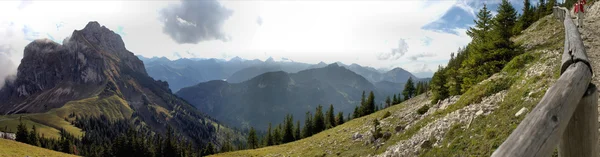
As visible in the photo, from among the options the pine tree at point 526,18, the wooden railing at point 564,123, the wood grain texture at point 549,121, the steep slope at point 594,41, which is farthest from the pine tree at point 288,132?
the wood grain texture at point 549,121

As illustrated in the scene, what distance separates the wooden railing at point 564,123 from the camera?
2246 mm

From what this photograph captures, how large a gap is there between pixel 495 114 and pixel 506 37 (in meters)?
18.9

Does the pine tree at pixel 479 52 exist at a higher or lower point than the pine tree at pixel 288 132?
higher

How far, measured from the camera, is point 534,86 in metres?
16.0

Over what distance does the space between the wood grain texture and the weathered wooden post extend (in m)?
0.11

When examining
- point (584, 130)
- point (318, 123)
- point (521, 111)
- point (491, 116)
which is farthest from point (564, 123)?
point (318, 123)

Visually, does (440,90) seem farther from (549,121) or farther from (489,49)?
(549,121)

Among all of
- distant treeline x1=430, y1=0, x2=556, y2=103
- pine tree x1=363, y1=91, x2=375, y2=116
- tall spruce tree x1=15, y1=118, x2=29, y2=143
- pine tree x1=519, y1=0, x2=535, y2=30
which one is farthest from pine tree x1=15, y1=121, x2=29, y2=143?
pine tree x1=519, y1=0, x2=535, y2=30

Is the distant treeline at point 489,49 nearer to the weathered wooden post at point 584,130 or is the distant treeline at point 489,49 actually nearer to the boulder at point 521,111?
the boulder at point 521,111

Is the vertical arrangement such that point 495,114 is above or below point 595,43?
below

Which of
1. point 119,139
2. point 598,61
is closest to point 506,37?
point 598,61

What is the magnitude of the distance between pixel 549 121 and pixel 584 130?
803 mm

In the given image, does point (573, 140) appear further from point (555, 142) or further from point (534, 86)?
point (534, 86)

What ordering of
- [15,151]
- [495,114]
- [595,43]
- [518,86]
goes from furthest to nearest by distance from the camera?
[15,151], [595,43], [518,86], [495,114]
